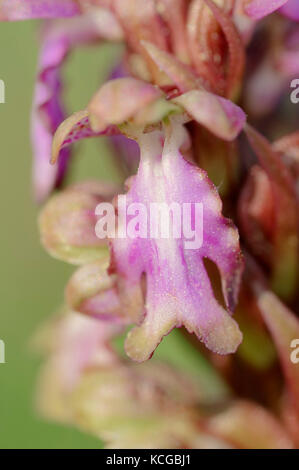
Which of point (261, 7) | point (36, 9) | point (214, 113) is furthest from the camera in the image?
point (36, 9)

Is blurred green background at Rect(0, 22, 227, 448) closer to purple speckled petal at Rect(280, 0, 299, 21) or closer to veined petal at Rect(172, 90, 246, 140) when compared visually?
purple speckled petal at Rect(280, 0, 299, 21)

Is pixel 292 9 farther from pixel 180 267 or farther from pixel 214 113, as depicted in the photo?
pixel 180 267

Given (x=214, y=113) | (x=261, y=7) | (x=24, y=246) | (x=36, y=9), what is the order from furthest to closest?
(x=24, y=246) → (x=36, y=9) → (x=261, y=7) → (x=214, y=113)

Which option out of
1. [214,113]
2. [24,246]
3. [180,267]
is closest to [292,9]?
[214,113]

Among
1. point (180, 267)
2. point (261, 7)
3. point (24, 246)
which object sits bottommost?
point (180, 267)
